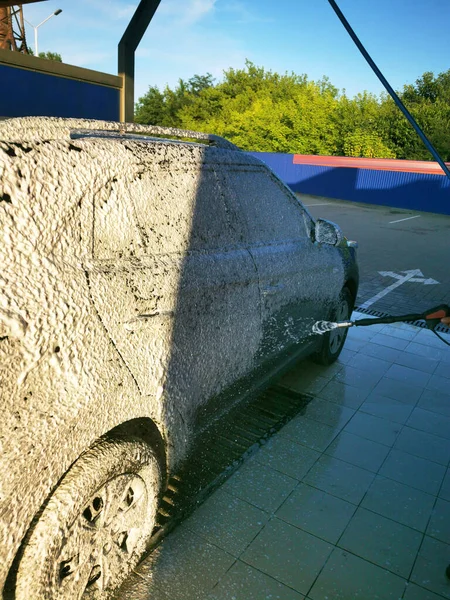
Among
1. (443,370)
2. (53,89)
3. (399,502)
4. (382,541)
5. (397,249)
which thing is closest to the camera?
(382,541)

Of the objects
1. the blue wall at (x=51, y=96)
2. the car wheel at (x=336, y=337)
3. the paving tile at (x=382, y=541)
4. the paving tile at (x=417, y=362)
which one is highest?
the blue wall at (x=51, y=96)

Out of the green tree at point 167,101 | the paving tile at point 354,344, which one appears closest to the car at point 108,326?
the paving tile at point 354,344

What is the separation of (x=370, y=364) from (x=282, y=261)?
226cm

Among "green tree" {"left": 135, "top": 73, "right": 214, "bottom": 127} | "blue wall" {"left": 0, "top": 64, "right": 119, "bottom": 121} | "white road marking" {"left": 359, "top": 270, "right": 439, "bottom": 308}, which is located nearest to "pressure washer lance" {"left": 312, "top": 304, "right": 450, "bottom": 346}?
"white road marking" {"left": 359, "top": 270, "right": 439, "bottom": 308}

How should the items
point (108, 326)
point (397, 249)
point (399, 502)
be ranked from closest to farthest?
point (108, 326) < point (399, 502) < point (397, 249)

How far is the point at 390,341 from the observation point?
5516mm

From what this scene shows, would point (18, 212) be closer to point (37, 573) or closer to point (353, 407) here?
point (37, 573)

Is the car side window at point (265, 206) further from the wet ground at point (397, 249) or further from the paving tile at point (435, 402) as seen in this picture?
the wet ground at point (397, 249)

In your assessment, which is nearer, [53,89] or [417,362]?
[417,362]

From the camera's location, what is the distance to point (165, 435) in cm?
216

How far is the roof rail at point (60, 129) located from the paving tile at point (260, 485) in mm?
2066

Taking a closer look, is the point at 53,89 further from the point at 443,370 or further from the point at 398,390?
the point at 443,370

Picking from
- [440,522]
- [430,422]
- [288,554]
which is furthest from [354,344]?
[288,554]

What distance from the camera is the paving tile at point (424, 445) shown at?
11.1 feet
